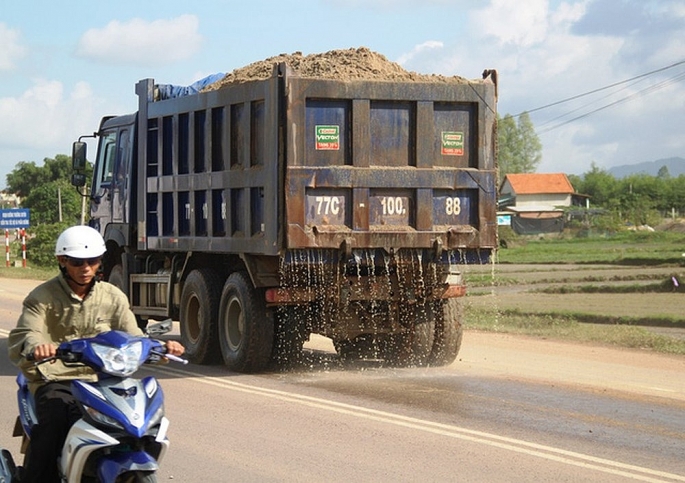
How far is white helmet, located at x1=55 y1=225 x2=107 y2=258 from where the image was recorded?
5977 mm

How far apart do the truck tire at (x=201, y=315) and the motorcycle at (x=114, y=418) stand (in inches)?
332

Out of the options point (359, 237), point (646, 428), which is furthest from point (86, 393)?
point (359, 237)

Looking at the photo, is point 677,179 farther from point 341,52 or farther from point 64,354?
point 64,354

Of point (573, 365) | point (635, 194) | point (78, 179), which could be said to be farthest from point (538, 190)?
point (573, 365)

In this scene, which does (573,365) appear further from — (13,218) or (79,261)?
(13,218)

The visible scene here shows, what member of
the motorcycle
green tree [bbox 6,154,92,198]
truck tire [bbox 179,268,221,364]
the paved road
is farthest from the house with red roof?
the motorcycle

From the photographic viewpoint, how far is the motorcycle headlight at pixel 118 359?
541 centimetres

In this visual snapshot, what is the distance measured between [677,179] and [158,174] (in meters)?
119

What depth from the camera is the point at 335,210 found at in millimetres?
12422

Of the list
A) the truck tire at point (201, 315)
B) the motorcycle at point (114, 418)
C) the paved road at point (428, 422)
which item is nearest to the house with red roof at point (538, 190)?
the truck tire at point (201, 315)

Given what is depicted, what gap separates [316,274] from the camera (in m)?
12.6

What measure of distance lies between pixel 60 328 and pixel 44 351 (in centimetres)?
58

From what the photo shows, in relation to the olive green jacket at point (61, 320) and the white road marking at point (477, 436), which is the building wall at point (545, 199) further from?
the olive green jacket at point (61, 320)

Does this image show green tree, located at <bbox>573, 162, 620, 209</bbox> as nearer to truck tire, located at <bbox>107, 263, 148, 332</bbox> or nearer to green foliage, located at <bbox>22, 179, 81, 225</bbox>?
green foliage, located at <bbox>22, 179, 81, 225</bbox>
